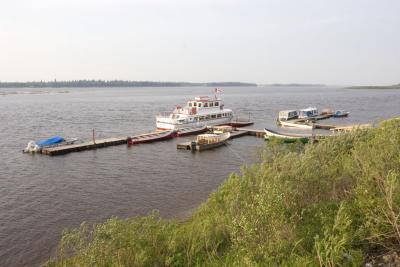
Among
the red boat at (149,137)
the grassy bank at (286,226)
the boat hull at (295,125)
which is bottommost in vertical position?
the red boat at (149,137)

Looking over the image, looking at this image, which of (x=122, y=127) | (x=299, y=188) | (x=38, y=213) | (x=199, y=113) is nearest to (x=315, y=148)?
(x=299, y=188)

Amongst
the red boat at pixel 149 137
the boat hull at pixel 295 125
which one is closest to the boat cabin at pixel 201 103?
the red boat at pixel 149 137

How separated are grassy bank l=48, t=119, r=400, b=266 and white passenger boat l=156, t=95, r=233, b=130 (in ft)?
149

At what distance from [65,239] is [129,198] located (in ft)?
56.0

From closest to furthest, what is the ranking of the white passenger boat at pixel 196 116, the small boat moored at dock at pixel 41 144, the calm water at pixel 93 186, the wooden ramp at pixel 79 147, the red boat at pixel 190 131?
1. the calm water at pixel 93 186
2. the wooden ramp at pixel 79 147
3. the small boat moored at dock at pixel 41 144
4. the red boat at pixel 190 131
5. the white passenger boat at pixel 196 116

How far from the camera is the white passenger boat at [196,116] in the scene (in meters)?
62.3

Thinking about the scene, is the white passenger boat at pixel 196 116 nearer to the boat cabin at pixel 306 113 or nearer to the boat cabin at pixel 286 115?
the boat cabin at pixel 286 115

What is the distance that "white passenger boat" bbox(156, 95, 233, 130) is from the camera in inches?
2452

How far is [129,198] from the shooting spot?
2962 cm

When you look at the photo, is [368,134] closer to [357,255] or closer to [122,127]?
[357,255]

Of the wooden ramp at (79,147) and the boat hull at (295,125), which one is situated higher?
the boat hull at (295,125)

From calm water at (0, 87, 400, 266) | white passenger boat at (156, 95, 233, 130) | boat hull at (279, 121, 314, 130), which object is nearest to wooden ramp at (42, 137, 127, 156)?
calm water at (0, 87, 400, 266)

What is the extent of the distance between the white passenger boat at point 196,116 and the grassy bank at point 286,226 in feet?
149

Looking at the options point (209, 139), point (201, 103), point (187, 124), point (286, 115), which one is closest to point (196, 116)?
point (187, 124)
